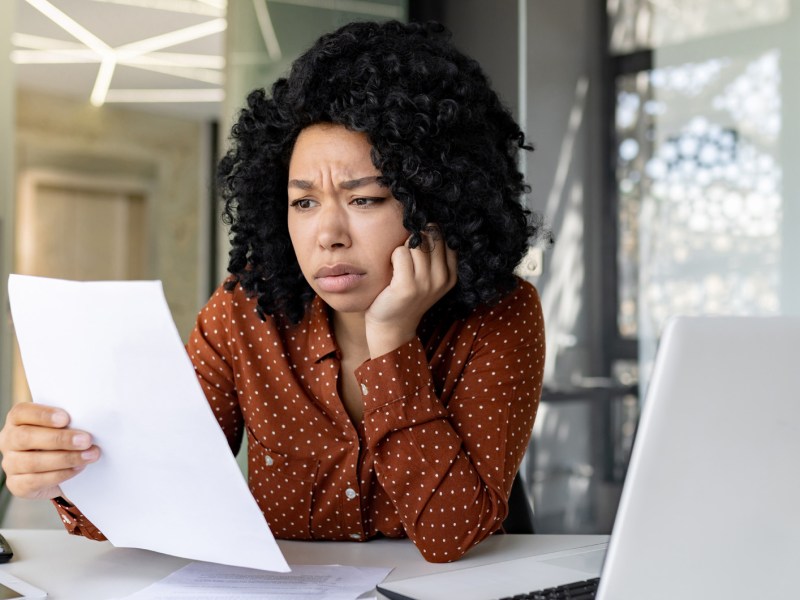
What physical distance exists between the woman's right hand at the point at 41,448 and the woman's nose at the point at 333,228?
0.43m

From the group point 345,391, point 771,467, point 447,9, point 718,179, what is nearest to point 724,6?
point 718,179

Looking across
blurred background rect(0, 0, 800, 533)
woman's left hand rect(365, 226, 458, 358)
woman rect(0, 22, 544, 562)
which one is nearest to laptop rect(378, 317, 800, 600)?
woman rect(0, 22, 544, 562)

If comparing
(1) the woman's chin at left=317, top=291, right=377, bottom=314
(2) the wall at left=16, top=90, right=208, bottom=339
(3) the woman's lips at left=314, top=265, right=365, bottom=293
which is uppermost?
(2) the wall at left=16, top=90, right=208, bottom=339

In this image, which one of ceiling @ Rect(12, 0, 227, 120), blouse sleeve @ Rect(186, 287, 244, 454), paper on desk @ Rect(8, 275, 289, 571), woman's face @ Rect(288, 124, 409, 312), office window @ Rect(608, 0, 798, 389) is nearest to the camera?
paper on desk @ Rect(8, 275, 289, 571)

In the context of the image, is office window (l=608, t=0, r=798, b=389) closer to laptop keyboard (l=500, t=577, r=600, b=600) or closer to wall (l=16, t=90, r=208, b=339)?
laptop keyboard (l=500, t=577, r=600, b=600)

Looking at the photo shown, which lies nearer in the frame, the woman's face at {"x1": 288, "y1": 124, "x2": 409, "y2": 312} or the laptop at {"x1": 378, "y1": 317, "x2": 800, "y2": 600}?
the laptop at {"x1": 378, "y1": 317, "x2": 800, "y2": 600}

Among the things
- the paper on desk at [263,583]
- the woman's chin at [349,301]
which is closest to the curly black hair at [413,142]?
the woman's chin at [349,301]

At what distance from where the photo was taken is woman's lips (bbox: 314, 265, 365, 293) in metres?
1.21

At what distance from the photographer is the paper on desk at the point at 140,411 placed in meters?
0.77

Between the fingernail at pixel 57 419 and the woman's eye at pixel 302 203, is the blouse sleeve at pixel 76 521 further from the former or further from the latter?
the woman's eye at pixel 302 203

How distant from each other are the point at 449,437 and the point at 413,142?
0.42 m

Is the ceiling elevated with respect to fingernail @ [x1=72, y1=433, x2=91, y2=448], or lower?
elevated

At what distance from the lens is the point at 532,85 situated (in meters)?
3.07

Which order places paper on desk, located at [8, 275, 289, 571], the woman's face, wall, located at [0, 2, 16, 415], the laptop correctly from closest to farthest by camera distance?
the laptop, paper on desk, located at [8, 275, 289, 571], the woman's face, wall, located at [0, 2, 16, 415]
